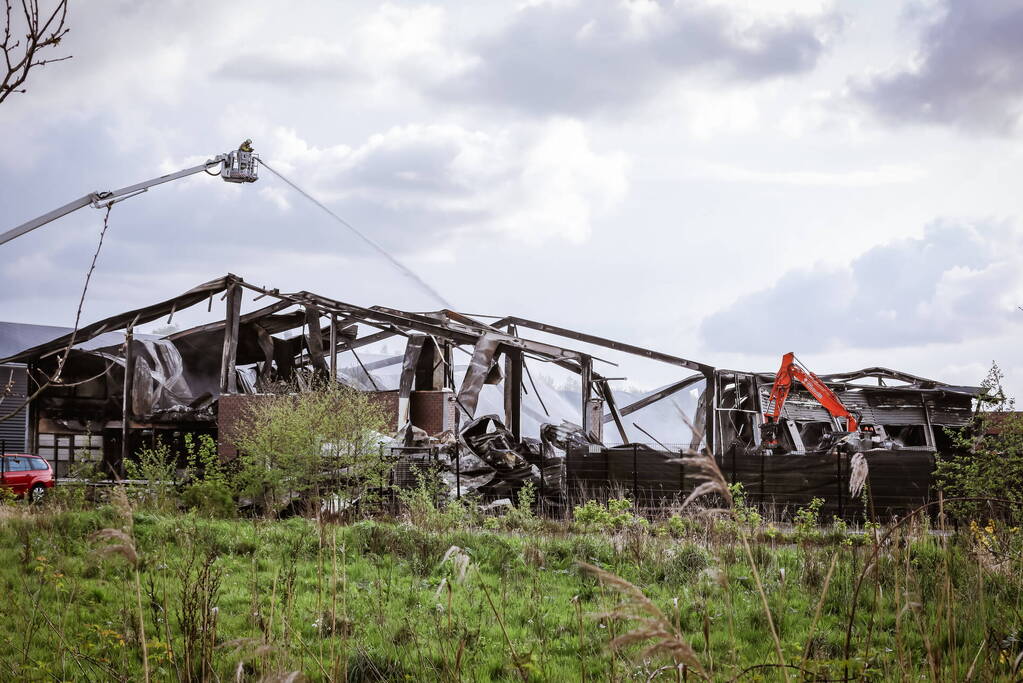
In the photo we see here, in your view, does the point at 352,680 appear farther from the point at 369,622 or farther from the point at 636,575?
the point at 636,575

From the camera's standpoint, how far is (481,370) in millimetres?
24438

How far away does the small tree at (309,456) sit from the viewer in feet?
58.8

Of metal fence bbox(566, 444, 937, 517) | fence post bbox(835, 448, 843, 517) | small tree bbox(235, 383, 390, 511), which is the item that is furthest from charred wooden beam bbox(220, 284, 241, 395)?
fence post bbox(835, 448, 843, 517)

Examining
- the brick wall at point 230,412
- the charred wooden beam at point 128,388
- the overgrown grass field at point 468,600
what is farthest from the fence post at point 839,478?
the charred wooden beam at point 128,388

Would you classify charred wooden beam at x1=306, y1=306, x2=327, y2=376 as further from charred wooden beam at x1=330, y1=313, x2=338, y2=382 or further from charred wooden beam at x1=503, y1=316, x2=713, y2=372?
charred wooden beam at x1=503, y1=316, x2=713, y2=372

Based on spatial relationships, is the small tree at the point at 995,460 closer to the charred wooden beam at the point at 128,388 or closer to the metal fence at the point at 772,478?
the metal fence at the point at 772,478

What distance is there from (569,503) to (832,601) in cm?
1171

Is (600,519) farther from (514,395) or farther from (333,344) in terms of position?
(333,344)

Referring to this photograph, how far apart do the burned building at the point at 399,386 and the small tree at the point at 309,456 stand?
512 cm

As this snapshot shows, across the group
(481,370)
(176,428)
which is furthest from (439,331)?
(176,428)

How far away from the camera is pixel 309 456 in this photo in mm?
17953

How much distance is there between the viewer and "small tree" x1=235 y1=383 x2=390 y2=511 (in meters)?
17.9

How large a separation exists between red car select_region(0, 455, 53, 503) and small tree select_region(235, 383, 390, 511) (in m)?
8.42

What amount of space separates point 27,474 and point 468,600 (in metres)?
20.4
